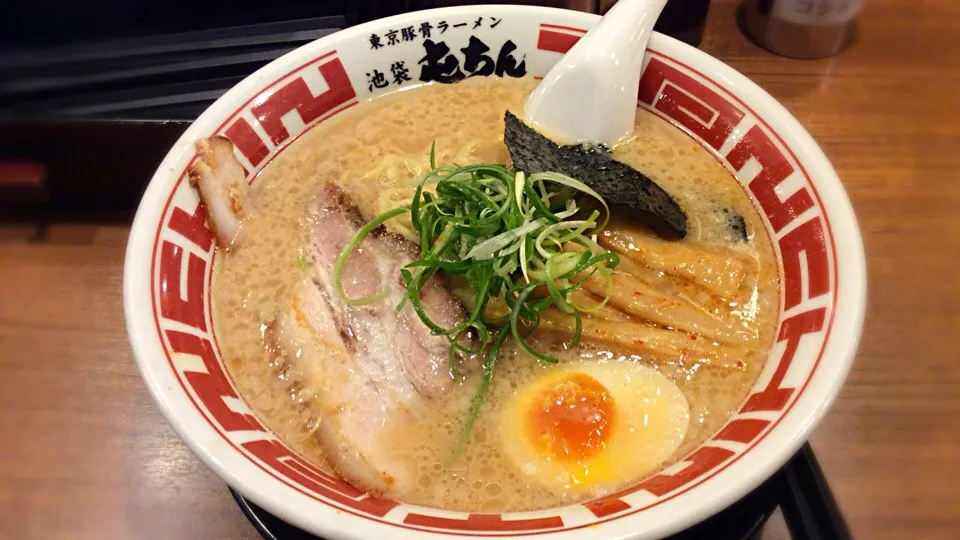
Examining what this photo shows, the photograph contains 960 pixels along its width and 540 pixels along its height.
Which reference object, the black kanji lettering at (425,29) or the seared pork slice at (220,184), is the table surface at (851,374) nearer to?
the seared pork slice at (220,184)

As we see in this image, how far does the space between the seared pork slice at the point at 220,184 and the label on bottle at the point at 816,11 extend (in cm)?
157

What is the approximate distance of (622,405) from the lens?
3.61 ft

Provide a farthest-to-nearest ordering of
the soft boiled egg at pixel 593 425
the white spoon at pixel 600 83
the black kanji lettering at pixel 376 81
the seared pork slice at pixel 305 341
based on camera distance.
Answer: the black kanji lettering at pixel 376 81
the white spoon at pixel 600 83
the seared pork slice at pixel 305 341
the soft boiled egg at pixel 593 425

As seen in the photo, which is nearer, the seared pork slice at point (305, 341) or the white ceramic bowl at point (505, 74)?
the white ceramic bowl at point (505, 74)

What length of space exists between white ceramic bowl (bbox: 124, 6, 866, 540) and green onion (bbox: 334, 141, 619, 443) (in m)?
0.28

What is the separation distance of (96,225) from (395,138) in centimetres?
81

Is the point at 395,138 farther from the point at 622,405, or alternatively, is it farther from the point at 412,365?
the point at 622,405

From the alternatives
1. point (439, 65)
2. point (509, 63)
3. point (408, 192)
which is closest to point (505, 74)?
point (509, 63)

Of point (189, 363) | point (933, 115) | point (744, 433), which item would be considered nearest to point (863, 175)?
point (933, 115)

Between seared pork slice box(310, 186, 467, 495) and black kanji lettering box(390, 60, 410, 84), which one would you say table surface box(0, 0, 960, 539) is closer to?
seared pork slice box(310, 186, 467, 495)

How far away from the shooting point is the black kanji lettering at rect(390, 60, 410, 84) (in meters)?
1.59

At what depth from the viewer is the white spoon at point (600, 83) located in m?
1.46

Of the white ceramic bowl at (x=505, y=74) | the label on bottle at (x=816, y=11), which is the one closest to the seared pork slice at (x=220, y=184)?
the white ceramic bowl at (x=505, y=74)

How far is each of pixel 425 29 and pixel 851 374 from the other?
1.23 m
